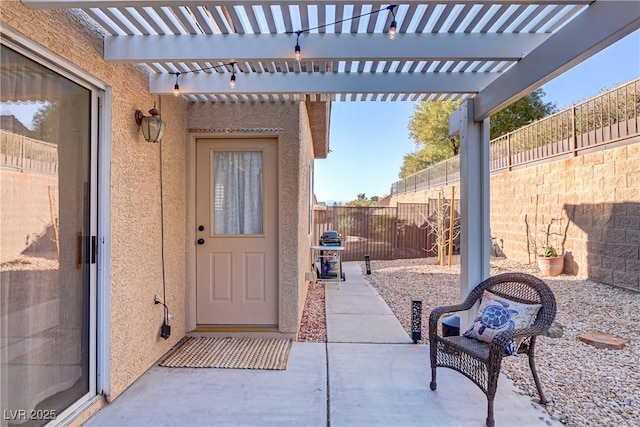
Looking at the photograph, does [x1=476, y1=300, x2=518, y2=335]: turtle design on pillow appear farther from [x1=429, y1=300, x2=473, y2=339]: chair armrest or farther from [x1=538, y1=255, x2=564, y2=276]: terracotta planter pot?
[x1=538, y1=255, x2=564, y2=276]: terracotta planter pot

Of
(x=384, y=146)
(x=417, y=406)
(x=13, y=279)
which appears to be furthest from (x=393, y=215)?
(x=384, y=146)

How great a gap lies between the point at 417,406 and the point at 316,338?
5.39 feet

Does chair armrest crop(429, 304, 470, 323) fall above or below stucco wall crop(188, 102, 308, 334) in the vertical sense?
below

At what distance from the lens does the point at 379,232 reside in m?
10.6

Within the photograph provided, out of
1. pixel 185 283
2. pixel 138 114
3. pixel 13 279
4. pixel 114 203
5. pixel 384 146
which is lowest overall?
pixel 185 283

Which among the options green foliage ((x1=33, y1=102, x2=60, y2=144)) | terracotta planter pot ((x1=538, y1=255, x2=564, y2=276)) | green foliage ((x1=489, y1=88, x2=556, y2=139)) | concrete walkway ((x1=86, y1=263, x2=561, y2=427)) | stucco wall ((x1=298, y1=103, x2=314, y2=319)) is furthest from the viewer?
green foliage ((x1=489, y1=88, x2=556, y2=139))

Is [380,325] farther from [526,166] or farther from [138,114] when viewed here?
[526,166]

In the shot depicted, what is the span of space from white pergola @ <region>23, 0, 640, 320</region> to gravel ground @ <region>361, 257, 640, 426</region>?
1.04 metres

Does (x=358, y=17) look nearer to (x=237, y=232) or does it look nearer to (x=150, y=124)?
(x=150, y=124)

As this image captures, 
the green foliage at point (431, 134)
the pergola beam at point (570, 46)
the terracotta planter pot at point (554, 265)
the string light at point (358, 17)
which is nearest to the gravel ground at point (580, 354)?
the terracotta planter pot at point (554, 265)

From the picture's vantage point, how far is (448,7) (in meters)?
A: 2.18

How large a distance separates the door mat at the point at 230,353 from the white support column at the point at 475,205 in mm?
1958

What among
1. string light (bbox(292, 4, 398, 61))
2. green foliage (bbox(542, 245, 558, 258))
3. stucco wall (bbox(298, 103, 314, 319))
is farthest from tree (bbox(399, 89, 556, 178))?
string light (bbox(292, 4, 398, 61))

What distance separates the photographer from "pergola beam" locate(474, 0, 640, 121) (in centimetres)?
184
